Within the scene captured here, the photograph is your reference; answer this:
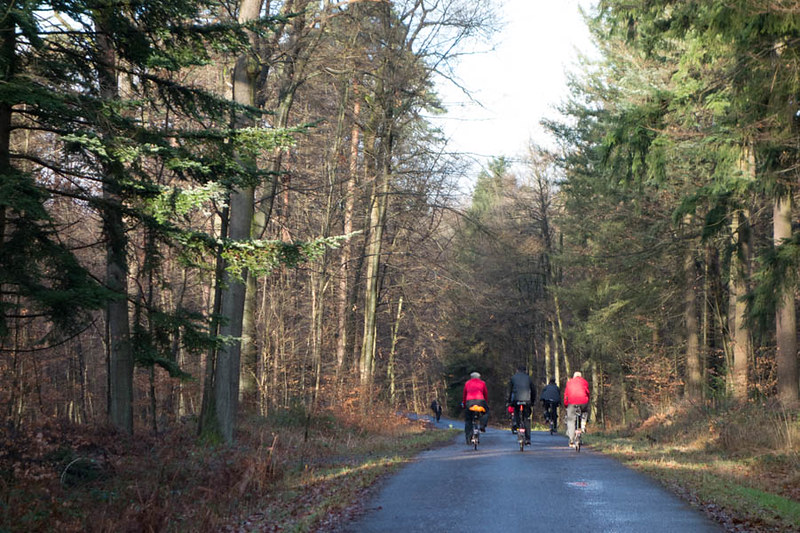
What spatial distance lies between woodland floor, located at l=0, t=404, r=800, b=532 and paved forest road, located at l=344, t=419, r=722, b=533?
37cm

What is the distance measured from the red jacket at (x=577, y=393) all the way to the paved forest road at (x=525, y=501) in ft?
12.7

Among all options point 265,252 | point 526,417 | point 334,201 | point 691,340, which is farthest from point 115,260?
point 691,340

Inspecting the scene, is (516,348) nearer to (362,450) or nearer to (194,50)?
(362,450)

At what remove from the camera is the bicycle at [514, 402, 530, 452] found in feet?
57.6

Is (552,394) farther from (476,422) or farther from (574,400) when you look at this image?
(476,422)

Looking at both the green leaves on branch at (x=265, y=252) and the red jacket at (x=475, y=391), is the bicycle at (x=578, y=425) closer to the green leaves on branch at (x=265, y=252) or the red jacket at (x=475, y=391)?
the red jacket at (x=475, y=391)

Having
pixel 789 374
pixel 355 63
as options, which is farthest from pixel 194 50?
pixel 789 374

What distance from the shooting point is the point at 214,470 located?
479 inches

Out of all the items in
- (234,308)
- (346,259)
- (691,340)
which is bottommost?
(691,340)

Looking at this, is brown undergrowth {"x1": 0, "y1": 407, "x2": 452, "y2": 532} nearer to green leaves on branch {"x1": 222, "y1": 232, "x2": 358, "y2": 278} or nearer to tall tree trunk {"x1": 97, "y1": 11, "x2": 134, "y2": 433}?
tall tree trunk {"x1": 97, "y1": 11, "x2": 134, "y2": 433}

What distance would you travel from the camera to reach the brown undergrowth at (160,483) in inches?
342

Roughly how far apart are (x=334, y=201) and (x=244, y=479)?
1027 centimetres

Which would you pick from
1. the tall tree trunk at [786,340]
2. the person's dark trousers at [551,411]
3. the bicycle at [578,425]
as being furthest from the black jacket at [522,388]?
the tall tree trunk at [786,340]

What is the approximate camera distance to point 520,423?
60.1 ft
